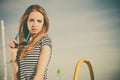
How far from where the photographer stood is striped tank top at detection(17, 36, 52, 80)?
1870 mm

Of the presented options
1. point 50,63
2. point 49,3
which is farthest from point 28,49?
point 49,3

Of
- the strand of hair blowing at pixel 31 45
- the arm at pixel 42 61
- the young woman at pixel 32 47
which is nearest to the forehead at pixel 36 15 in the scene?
the young woman at pixel 32 47

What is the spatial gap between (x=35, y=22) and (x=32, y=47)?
19 centimetres

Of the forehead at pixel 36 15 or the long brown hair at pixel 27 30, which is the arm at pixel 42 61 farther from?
the forehead at pixel 36 15

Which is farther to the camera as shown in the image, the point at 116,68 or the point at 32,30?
the point at 32,30

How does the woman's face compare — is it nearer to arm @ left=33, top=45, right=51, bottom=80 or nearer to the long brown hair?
the long brown hair

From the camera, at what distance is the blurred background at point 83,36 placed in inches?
65.2

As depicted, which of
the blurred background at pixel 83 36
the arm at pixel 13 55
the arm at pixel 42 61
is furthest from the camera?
the arm at pixel 13 55

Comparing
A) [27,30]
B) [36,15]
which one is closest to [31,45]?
[27,30]

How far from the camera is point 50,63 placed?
185 cm

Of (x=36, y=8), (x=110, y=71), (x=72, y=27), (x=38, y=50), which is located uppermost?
(x=36, y=8)

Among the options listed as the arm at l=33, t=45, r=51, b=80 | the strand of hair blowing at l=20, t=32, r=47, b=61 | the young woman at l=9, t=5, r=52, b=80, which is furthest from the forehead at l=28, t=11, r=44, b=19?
the arm at l=33, t=45, r=51, b=80

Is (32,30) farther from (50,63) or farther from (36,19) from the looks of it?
(50,63)

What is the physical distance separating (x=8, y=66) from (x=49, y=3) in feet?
1.93
